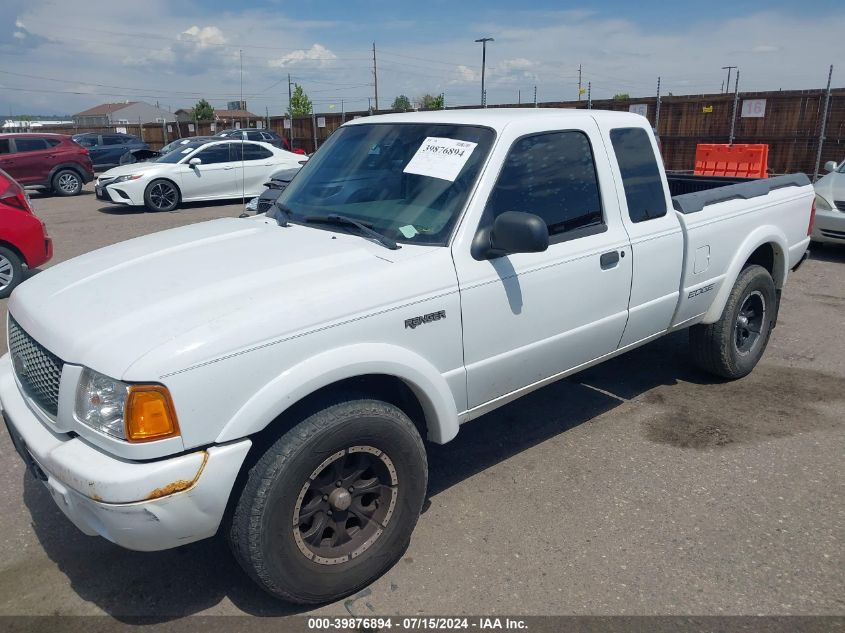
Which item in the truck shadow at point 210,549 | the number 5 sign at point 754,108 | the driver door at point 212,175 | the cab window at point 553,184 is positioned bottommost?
the truck shadow at point 210,549

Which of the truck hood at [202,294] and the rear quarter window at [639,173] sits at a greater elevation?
the rear quarter window at [639,173]

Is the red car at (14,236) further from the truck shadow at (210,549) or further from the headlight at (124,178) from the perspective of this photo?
the headlight at (124,178)

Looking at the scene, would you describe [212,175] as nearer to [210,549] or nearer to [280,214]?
[280,214]

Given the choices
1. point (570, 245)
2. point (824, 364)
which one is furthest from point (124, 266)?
point (824, 364)

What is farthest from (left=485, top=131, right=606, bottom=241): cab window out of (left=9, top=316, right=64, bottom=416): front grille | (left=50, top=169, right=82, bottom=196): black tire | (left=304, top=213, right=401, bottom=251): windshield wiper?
(left=50, top=169, right=82, bottom=196): black tire

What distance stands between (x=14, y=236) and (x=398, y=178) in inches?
253

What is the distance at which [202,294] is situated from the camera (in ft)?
8.75

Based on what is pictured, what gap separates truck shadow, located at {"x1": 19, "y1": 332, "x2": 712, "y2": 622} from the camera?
2.88m

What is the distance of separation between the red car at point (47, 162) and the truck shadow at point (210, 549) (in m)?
17.0

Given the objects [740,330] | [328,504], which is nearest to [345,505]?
[328,504]

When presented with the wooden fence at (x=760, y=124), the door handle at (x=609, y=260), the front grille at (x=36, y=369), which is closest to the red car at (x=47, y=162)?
the wooden fence at (x=760, y=124)

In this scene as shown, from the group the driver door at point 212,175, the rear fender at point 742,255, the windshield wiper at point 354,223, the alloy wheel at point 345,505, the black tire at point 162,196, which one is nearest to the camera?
the alloy wheel at point 345,505

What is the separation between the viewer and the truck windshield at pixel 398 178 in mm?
3203

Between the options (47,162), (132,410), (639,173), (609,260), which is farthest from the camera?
(47,162)
